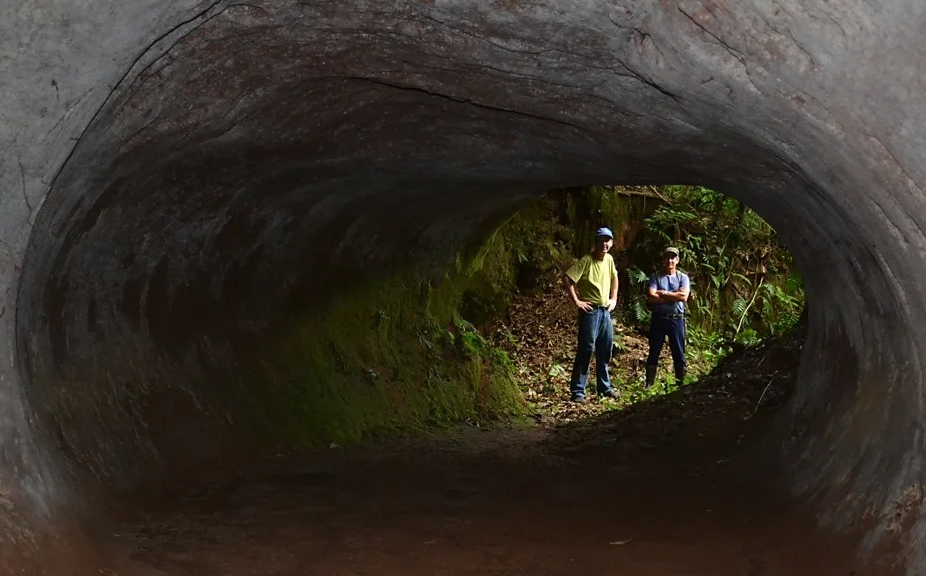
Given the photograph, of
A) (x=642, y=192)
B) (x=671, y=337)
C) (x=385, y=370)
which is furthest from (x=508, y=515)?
(x=642, y=192)

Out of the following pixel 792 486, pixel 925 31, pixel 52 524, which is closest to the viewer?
pixel 925 31

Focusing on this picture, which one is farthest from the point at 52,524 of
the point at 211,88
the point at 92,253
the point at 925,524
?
the point at 925,524

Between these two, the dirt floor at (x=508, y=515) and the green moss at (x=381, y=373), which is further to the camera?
the green moss at (x=381, y=373)

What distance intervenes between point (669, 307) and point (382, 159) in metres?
6.31

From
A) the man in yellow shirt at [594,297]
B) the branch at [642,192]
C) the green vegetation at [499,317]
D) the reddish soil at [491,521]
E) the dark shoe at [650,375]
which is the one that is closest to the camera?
the reddish soil at [491,521]

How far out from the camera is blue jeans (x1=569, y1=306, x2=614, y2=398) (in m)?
10.9

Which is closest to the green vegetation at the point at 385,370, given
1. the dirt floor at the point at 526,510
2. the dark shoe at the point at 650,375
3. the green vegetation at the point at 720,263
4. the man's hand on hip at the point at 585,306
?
the dirt floor at the point at 526,510

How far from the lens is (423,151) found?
218 inches

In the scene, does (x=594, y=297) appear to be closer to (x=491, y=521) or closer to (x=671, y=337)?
(x=671, y=337)

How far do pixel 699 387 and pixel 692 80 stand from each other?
18.1ft

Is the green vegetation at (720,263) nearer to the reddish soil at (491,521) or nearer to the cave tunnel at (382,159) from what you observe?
the reddish soil at (491,521)

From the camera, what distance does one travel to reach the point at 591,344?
430 inches

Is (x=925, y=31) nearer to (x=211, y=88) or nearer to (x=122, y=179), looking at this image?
(x=211, y=88)

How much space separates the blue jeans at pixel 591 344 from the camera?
10945mm
